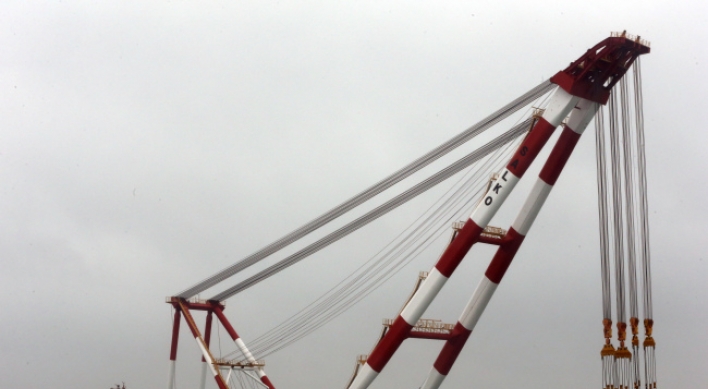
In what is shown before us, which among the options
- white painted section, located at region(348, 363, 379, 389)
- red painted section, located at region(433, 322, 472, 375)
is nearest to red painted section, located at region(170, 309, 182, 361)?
white painted section, located at region(348, 363, 379, 389)

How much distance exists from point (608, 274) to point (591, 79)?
989cm

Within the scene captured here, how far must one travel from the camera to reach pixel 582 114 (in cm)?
4725

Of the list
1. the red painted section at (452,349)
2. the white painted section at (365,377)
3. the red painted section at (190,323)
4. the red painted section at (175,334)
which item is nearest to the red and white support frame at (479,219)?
the white painted section at (365,377)

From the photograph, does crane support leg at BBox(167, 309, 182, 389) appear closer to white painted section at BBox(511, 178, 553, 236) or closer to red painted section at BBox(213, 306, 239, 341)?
red painted section at BBox(213, 306, 239, 341)

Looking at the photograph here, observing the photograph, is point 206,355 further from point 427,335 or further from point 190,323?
point 427,335

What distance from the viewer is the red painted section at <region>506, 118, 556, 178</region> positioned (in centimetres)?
4675

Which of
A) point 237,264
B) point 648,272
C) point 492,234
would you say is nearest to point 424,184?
point 492,234

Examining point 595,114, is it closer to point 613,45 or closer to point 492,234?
point 613,45

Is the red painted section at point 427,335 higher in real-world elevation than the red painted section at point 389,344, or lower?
higher

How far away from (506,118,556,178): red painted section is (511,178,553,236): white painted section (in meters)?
1.65

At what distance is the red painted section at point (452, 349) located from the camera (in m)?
50.9

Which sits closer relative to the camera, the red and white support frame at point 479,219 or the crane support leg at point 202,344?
the red and white support frame at point 479,219

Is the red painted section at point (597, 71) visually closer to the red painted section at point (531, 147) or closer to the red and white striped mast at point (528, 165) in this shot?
the red and white striped mast at point (528, 165)

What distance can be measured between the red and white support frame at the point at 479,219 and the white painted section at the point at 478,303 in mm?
3342
